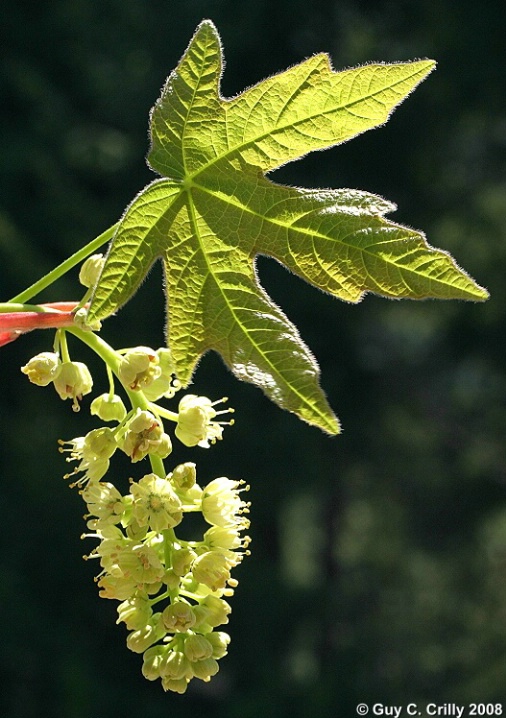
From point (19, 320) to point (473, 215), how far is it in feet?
37.4

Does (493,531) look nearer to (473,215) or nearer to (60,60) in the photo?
(473,215)

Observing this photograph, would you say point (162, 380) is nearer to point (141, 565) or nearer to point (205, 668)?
point (141, 565)

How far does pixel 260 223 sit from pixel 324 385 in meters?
10.2

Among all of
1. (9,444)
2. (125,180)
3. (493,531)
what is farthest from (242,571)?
(493,531)

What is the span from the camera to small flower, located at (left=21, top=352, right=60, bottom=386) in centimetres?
99

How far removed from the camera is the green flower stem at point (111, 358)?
3.10 ft

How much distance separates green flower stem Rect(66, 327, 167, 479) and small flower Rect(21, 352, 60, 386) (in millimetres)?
47

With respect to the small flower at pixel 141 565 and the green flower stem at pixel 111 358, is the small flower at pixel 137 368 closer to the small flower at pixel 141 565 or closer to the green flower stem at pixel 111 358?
the green flower stem at pixel 111 358

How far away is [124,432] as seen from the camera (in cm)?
100

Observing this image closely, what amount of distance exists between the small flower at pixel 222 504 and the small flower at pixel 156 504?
8 cm

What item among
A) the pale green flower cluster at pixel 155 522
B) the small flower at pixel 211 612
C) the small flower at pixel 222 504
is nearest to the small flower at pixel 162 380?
the pale green flower cluster at pixel 155 522

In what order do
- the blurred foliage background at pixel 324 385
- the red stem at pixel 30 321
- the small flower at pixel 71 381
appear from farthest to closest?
1. the blurred foliage background at pixel 324 385
2. the small flower at pixel 71 381
3. the red stem at pixel 30 321

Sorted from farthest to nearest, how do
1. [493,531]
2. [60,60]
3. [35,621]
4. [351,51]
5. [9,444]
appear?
[493,531] < [351,51] < [60,60] < [9,444] < [35,621]

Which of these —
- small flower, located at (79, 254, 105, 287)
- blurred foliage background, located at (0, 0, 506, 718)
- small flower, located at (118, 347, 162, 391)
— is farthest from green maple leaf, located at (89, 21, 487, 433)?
blurred foliage background, located at (0, 0, 506, 718)
